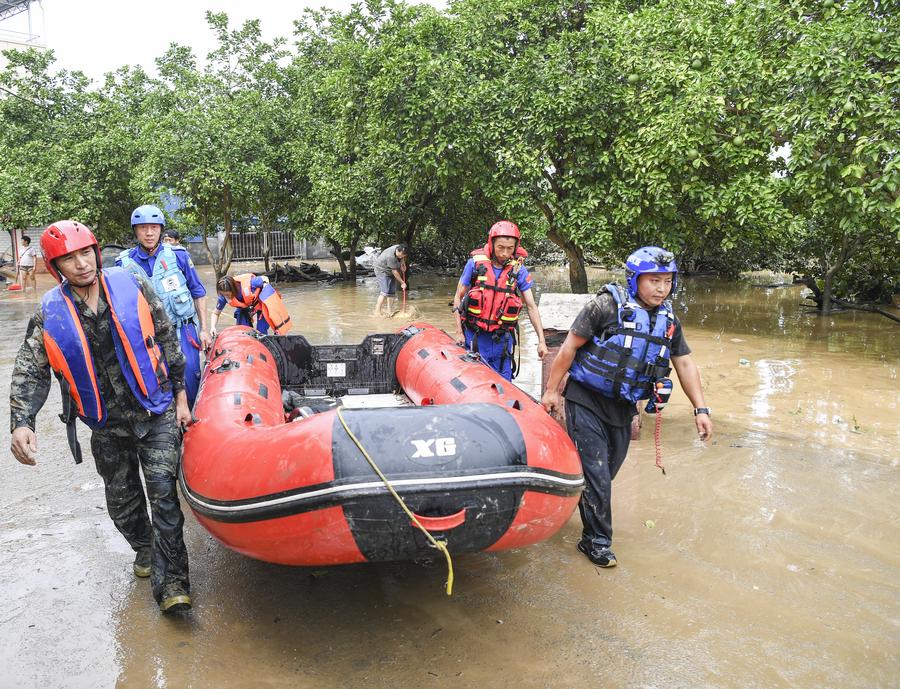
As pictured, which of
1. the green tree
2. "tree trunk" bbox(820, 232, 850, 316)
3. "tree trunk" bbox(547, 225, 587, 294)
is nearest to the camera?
the green tree

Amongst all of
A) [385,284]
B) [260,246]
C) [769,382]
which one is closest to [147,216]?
[769,382]

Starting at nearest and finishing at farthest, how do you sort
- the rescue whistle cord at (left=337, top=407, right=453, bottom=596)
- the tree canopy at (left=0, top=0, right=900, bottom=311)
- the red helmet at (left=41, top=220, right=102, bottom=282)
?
the rescue whistle cord at (left=337, top=407, right=453, bottom=596)
the red helmet at (left=41, top=220, right=102, bottom=282)
the tree canopy at (left=0, top=0, right=900, bottom=311)

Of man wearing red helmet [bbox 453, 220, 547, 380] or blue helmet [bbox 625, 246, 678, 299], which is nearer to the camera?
blue helmet [bbox 625, 246, 678, 299]

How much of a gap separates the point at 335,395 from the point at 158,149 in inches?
445

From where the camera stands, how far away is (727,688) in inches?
102

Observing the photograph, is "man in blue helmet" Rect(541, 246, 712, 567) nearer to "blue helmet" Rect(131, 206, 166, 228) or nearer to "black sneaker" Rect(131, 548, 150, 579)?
"black sneaker" Rect(131, 548, 150, 579)

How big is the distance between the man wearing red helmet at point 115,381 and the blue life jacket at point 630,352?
1.94 meters

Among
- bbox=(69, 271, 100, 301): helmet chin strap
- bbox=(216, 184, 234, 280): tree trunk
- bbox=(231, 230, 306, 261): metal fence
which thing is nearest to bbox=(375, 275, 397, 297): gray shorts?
bbox=(216, 184, 234, 280): tree trunk

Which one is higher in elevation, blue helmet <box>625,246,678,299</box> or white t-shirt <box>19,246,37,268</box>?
blue helmet <box>625,246,678,299</box>

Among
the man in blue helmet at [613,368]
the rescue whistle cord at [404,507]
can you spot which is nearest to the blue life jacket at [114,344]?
the rescue whistle cord at [404,507]

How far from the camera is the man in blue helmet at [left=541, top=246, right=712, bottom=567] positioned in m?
3.18

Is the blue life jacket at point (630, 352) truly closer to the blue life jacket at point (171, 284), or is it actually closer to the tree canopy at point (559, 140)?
the blue life jacket at point (171, 284)

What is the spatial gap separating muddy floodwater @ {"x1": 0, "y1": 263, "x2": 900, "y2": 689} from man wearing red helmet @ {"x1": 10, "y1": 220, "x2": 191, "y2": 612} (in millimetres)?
352

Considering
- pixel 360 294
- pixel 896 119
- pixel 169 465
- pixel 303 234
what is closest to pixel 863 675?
pixel 169 465
